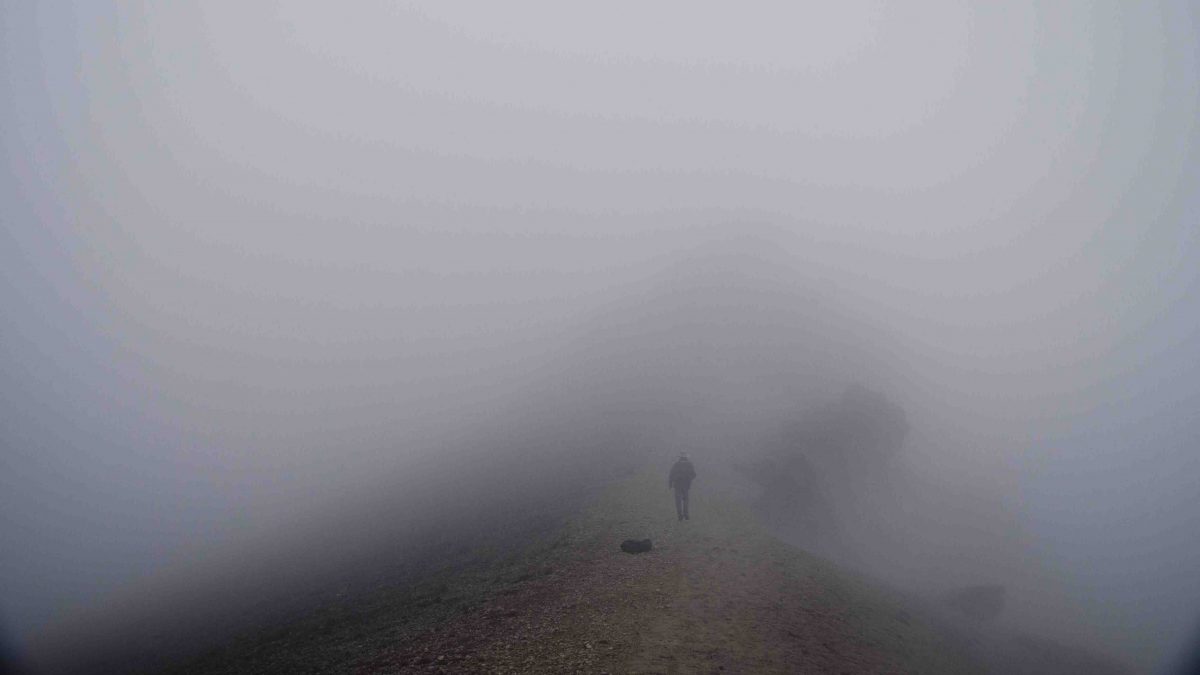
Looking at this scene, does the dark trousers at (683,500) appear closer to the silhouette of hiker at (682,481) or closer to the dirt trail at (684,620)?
the silhouette of hiker at (682,481)

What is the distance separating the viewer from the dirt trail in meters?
18.6

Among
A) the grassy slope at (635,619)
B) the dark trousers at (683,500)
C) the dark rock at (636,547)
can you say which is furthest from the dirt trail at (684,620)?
the dark trousers at (683,500)

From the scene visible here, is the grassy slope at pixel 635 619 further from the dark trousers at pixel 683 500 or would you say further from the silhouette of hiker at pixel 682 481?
the silhouette of hiker at pixel 682 481

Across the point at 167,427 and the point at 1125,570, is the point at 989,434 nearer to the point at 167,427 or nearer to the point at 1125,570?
the point at 1125,570

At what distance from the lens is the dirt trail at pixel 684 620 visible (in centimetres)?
1862

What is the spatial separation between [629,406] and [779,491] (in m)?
25.8

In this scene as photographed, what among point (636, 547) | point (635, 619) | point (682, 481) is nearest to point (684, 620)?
point (635, 619)

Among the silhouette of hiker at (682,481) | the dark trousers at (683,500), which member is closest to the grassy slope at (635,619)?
the dark trousers at (683,500)

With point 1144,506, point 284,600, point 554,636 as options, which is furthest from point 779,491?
point 1144,506

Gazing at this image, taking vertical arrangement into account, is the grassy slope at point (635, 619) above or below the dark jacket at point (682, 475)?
below

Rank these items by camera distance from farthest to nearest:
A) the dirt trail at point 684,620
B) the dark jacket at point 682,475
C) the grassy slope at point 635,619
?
the dark jacket at point 682,475, the grassy slope at point 635,619, the dirt trail at point 684,620

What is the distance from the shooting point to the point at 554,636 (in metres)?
20.1

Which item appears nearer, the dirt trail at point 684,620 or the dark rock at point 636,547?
the dirt trail at point 684,620

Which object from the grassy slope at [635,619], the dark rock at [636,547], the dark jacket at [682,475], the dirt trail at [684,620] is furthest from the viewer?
the dark jacket at [682,475]
